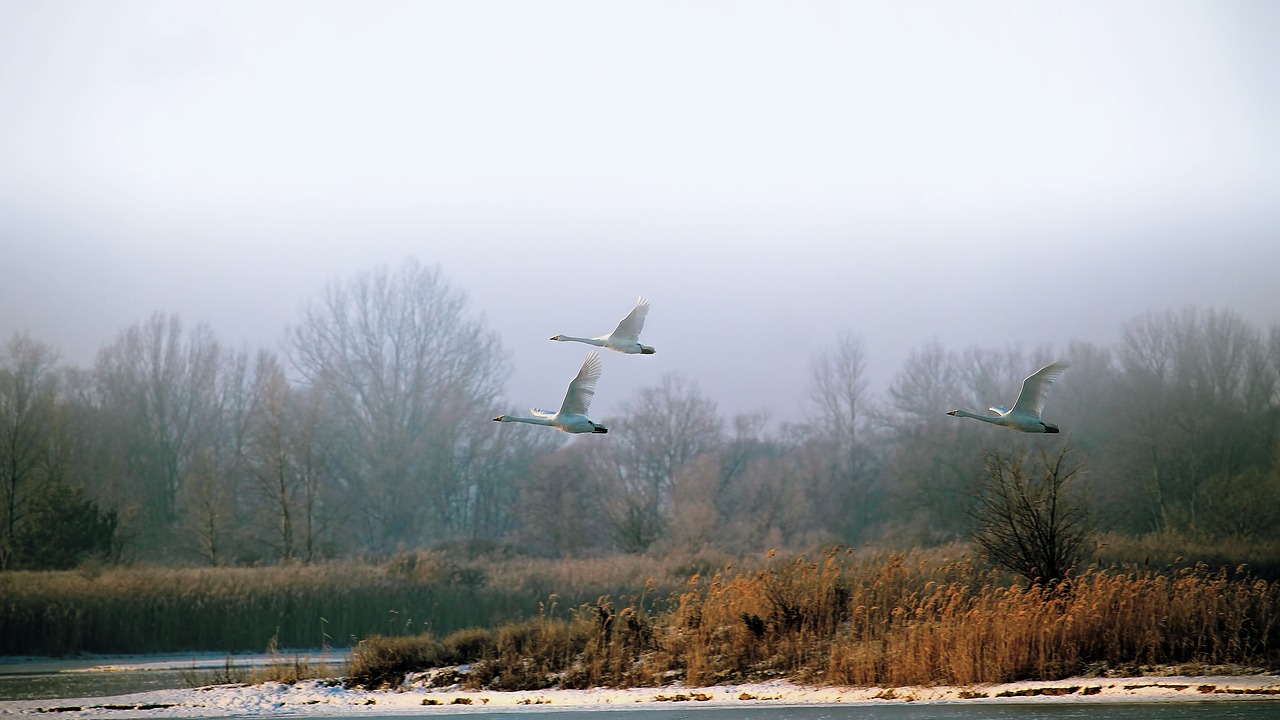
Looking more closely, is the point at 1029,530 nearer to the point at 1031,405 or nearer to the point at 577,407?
the point at 1031,405

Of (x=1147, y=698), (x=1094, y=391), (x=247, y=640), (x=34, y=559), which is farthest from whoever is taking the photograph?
(x=1094, y=391)

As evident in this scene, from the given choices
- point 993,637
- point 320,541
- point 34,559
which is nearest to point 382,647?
point 993,637

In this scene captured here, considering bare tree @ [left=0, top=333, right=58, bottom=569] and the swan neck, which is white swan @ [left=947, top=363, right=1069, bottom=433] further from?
bare tree @ [left=0, top=333, right=58, bottom=569]

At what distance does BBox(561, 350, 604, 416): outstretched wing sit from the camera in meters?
18.3

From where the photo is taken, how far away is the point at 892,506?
55531mm

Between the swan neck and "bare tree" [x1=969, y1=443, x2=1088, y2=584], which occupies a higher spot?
the swan neck

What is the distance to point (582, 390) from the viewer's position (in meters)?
18.4

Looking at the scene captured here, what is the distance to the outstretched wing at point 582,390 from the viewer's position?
18328 millimetres

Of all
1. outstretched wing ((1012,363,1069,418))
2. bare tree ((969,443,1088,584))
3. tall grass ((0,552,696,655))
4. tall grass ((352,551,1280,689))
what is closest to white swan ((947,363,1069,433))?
outstretched wing ((1012,363,1069,418))

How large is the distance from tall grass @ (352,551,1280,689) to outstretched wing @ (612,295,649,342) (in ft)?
17.1

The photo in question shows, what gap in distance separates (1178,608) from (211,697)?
16.0 m

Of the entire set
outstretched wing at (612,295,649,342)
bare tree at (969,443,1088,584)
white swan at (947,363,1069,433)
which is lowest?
bare tree at (969,443,1088,584)

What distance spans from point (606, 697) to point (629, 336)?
573 centimetres

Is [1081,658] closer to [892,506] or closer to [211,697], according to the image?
[211,697]
